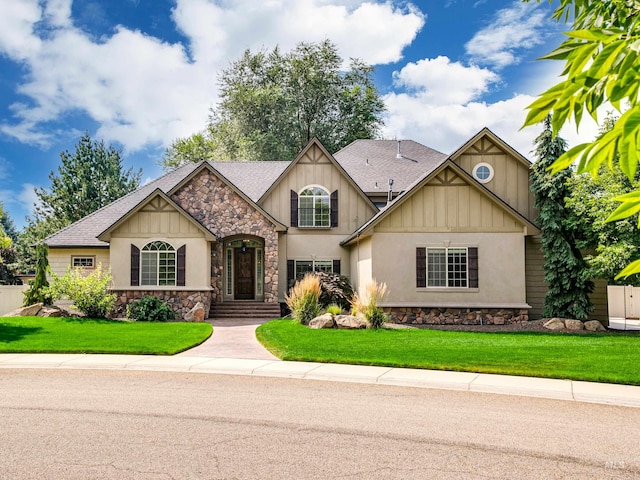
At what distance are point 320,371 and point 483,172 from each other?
1305 cm

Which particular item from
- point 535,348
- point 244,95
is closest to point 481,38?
point 535,348

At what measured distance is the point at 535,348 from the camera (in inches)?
502

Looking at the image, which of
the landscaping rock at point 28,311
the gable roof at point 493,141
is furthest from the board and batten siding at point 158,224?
the gable roof at point 493,141

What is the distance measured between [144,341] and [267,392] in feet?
20.3

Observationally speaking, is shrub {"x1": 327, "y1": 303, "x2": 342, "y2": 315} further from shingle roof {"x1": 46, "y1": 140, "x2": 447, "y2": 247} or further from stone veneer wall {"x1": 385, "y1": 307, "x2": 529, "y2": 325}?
shingle roof {"x1": 46, "y1": 140, "x2": 447, "y2": 247}

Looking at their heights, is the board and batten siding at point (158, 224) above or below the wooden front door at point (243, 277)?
above

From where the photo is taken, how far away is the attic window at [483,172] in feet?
67.4

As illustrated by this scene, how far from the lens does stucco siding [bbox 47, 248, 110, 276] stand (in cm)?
2223

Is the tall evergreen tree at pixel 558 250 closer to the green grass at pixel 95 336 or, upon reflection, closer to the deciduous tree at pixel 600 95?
the green grass at pixel 95 336

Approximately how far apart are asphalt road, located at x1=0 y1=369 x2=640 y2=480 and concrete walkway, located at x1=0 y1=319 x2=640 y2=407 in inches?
18.1

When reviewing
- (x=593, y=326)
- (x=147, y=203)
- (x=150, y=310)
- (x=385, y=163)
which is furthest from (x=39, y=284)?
(x=593, y=326)

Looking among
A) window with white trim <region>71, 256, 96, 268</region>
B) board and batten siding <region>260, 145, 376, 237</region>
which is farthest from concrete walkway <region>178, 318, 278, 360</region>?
window with white trim <region>71, 256, 96, 268</region>

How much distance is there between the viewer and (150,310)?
62.8 ft

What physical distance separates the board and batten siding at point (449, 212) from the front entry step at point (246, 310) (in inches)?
222
